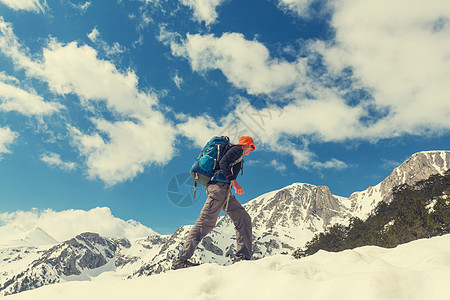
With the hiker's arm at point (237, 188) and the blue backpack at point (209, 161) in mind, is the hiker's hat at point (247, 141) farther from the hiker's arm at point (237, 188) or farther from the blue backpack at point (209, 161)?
the hiker's arm at point (237, 188)

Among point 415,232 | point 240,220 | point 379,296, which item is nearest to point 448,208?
point 415,232

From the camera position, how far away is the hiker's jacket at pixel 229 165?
6516 mm

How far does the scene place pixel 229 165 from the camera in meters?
6.54

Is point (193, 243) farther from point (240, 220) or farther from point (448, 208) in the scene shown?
point (448, 208)

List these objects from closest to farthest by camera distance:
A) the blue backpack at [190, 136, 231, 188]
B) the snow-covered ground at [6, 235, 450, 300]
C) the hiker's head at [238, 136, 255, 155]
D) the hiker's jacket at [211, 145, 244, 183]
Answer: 1. the snow-covered ground at [6, 235, 450, 300]
2. the hiker's jacket at [211, 145, 244, 183]
3. the blue backpack at [190, 136, 231, 188]
4. the hiker's head at [238, 136, 255, 155]

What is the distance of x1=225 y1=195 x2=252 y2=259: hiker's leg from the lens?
6.73 m

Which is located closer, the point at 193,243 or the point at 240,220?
the point at 193,243

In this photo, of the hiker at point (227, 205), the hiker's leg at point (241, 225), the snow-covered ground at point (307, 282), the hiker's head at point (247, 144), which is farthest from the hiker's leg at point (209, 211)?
the snow-covered ground at point (307, 282)

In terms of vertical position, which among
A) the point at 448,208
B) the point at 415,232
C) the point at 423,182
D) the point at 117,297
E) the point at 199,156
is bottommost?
the point at 117,297

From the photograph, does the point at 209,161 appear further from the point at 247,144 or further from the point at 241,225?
the point at 241,225

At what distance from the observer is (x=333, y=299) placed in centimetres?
249

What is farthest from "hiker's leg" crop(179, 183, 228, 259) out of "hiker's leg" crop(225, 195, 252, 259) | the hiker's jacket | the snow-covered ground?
the snow-covered ground

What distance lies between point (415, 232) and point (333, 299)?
52.9 meters

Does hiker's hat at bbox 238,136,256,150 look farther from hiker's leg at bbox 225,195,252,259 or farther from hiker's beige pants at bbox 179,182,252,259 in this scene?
hiker's leg at bbox 225,195,252,259
